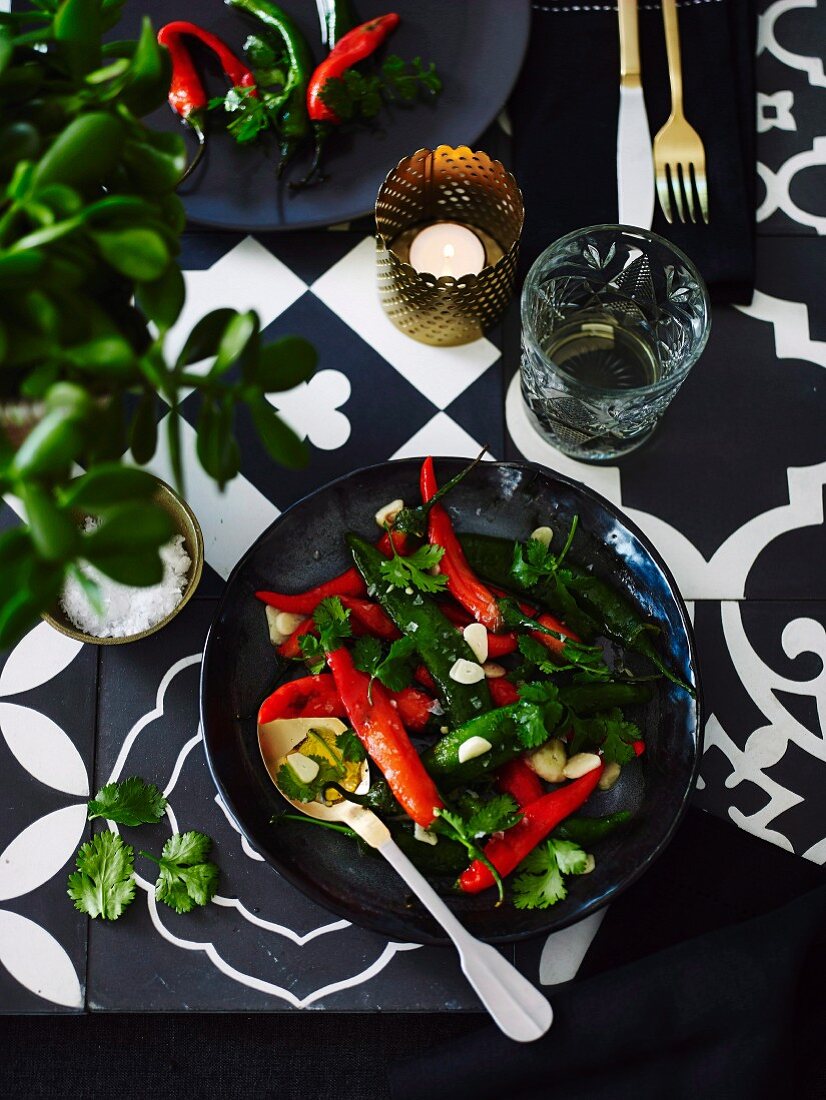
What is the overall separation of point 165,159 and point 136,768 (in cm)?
74

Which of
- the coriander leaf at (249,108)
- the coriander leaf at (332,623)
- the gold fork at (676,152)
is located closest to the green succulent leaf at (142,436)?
the coriander leaf at (332,623)

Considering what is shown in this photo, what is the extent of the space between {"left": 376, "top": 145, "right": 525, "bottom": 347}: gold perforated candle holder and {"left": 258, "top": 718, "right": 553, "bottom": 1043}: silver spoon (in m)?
0.46

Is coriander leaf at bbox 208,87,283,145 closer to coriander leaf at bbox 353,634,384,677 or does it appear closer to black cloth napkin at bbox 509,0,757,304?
black cloth napkin at bbox 509,0,757,304

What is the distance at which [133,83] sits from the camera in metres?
0.56

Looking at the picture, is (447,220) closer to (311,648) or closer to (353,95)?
(353,95)

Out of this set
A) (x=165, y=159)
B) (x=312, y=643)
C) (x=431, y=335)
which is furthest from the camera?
(x=431, y=335)

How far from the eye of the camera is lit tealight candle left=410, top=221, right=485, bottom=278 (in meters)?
1.12

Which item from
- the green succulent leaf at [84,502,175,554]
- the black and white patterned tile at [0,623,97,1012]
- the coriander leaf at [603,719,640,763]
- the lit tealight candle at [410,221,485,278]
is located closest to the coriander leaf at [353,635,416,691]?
the coriander leaf at [603,719,640,763]

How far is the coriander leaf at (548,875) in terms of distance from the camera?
38.2 inches

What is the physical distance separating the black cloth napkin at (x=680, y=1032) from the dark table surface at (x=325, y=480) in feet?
0.23

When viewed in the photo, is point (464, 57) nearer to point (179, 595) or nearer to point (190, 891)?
point (179, 595)

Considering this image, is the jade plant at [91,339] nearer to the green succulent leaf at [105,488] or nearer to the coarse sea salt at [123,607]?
the green succulent leaf at [105,488]

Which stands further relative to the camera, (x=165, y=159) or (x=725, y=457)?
(x=725, y=457)

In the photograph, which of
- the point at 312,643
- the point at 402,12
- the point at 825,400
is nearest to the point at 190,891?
the point at 312,643
